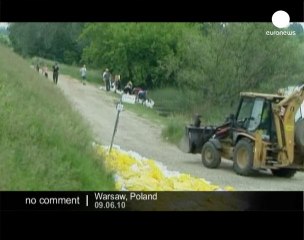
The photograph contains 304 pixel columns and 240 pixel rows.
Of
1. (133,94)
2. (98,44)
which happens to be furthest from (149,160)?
(98,44)

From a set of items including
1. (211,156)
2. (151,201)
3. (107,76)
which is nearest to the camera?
(151,201)

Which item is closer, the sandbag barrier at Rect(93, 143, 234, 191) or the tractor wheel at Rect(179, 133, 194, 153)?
the sandbag barrier at Rect(93, 143, 234, 191)

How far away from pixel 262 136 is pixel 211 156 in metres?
0.50

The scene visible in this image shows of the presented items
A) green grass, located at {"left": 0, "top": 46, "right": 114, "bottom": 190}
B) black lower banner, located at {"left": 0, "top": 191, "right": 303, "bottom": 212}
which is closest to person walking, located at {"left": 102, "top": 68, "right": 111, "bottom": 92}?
green grass, located at {"left": 0, "top": 46, "right": 114, "bottom": 190}

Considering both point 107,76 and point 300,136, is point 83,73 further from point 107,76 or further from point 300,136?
point 300,136

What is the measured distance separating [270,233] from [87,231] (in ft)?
5.30

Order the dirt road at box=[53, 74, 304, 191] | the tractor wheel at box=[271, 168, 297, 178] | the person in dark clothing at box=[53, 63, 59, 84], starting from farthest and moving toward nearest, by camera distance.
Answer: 1. the person in dark clothing at box=[53, 63, 59, 84]
2. the tractor wheel at box=[271, 168, 297, 178]
3. the dirt road at box=[53, 74, 304, 191]

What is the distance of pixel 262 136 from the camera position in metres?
7.87

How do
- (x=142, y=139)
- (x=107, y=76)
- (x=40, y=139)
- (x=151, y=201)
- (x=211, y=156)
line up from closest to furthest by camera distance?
(x=151, y=201)
(x=40, y=139)
(x=142, y=139)
(x=107, y=76)
(x=211, y=156)

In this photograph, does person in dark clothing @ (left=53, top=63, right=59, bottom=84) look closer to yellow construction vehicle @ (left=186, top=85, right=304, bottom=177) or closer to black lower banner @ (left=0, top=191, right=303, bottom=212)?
black lower banner @ (left=0, top=191, right=303, bottom=212)

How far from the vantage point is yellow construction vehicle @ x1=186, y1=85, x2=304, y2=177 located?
7750mm
